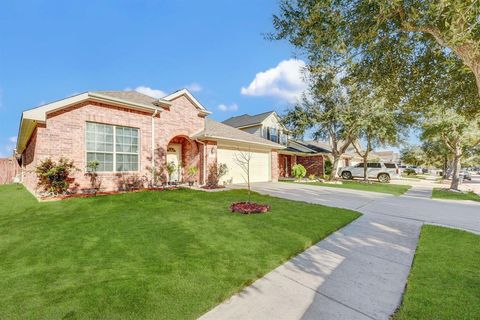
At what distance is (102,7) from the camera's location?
11.6 meters

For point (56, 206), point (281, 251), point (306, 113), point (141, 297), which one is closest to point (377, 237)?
point (281, 251)

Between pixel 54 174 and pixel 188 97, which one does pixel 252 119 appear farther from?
pixel 54 174

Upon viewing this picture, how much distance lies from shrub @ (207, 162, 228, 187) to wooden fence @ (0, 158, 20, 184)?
63.3 feet

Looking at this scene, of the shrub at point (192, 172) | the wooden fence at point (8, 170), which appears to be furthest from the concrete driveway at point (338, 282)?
the wooden fence at point (8, 170)

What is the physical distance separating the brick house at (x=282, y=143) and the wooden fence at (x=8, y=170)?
68.6 feet

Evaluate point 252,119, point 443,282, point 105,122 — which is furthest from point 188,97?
point 443,282

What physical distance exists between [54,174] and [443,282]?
1196 centimetres

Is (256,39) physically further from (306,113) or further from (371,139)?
(371,139)

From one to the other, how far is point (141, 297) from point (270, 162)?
17110 millimetres

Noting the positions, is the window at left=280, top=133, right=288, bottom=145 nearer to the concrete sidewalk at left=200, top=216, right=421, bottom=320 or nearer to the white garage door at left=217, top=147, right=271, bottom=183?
the white garage door at left=217, top=147, right=271, bottom=183

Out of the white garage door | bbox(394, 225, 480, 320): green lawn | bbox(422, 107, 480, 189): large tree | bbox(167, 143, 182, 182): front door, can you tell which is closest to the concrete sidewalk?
bbox(394, 225, 480, 320): green lawn

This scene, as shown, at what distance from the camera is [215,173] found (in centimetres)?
1510

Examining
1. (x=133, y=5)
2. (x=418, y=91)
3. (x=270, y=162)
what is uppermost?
(x=133, y=5)

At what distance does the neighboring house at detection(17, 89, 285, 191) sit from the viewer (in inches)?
392
